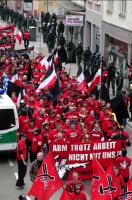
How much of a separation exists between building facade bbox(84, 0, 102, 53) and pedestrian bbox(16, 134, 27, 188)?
21498 millimetres

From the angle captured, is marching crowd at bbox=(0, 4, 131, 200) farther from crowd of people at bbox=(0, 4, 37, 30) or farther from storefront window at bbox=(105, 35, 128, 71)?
crowd of people at bbox=(0, 4, 37, 30)

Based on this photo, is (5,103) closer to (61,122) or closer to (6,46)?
(61,122)

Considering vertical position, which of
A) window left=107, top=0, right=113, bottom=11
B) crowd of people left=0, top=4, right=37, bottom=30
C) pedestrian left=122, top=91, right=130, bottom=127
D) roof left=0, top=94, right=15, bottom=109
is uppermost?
window left=107, top=0, right=113, bottom=11

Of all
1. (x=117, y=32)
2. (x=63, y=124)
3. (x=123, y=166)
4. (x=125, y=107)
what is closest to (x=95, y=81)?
(x=125, y=107)

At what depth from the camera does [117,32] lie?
3122cm

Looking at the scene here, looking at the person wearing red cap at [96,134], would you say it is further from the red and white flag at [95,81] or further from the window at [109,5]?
the window at [109,5]

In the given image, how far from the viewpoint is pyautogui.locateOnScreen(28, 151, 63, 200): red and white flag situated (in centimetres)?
1155

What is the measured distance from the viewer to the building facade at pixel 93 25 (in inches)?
1420

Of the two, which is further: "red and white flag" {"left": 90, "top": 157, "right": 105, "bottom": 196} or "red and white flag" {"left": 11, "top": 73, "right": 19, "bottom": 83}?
"red and white flag" {"left": 11, "top": 73, "right": 19, "bottom": 83}

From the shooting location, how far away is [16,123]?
16734 millimetres

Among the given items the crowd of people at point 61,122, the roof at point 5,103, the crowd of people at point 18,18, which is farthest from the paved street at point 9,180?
the crowd of people at point 18,18

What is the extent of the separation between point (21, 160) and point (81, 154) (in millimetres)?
1572

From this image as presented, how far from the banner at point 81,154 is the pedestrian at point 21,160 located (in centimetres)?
75

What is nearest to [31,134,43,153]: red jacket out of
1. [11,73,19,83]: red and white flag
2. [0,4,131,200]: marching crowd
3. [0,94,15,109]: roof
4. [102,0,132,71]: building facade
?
[0,4,131,200]: marching crowd
